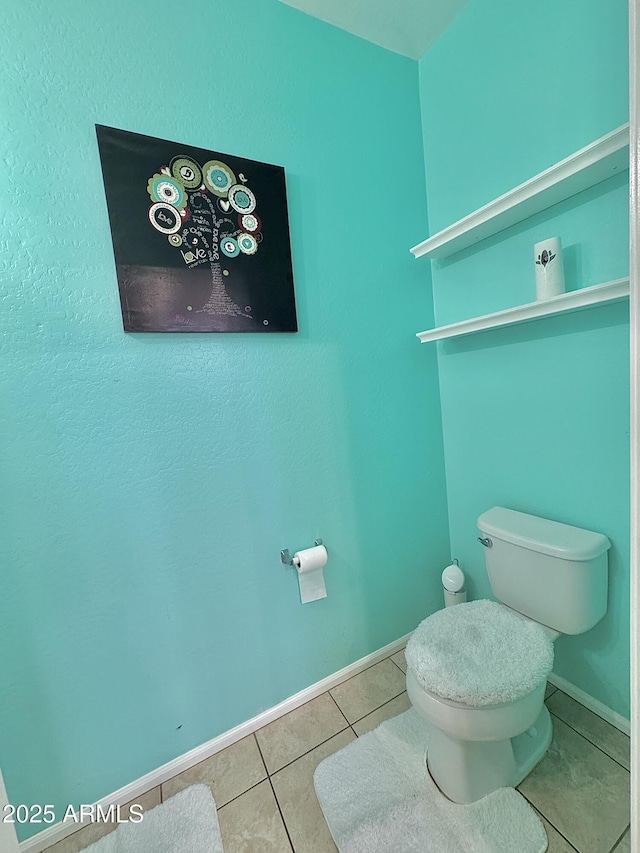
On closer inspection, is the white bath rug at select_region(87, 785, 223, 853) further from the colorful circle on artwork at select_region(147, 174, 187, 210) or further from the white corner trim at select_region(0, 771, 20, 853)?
the colorful circle on artwork at select_region(147, 174, 187, 210)

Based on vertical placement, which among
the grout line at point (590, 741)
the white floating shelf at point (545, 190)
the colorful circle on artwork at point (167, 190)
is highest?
the colorful circle on artwork at point (167, 190)

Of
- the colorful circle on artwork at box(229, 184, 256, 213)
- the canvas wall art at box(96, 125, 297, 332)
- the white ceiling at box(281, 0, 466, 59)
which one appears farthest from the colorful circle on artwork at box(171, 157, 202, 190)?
the white ceiling at box(281, 0, 466, 59)

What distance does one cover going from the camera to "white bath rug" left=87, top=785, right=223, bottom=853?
100 cm

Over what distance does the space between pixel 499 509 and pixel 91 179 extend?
1.78 meters

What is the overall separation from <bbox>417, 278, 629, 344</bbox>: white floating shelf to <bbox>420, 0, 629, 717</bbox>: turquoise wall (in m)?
0.12

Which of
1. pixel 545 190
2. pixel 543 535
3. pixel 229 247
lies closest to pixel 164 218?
pixel 229 247

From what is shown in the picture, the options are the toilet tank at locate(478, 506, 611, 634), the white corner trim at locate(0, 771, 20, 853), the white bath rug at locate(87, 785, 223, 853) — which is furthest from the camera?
the toilet tank at locate(478, 506, 611, 634)

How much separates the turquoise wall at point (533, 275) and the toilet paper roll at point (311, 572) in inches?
30.1

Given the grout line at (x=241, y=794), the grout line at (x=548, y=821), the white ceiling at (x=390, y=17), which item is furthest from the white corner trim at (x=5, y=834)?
the white ceiling at (x=390, y=17)

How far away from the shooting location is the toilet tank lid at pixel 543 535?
43.4 inches

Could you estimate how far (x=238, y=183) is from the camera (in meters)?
1.16

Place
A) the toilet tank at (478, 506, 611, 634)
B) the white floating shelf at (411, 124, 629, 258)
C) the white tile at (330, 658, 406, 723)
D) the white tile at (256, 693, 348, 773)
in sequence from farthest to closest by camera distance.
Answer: the white tile at (330, 658, 406, 723)
the white tile at (256, 693, 348, 773)
the toilet tank at (478, 506, 611, 634)
the white floating shelf at (411, 124, 629, 258)

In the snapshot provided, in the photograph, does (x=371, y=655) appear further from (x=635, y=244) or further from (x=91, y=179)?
(x=91, y=179)

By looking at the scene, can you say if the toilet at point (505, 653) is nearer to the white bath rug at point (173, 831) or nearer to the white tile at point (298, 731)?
the white tile at point (298, 731)
